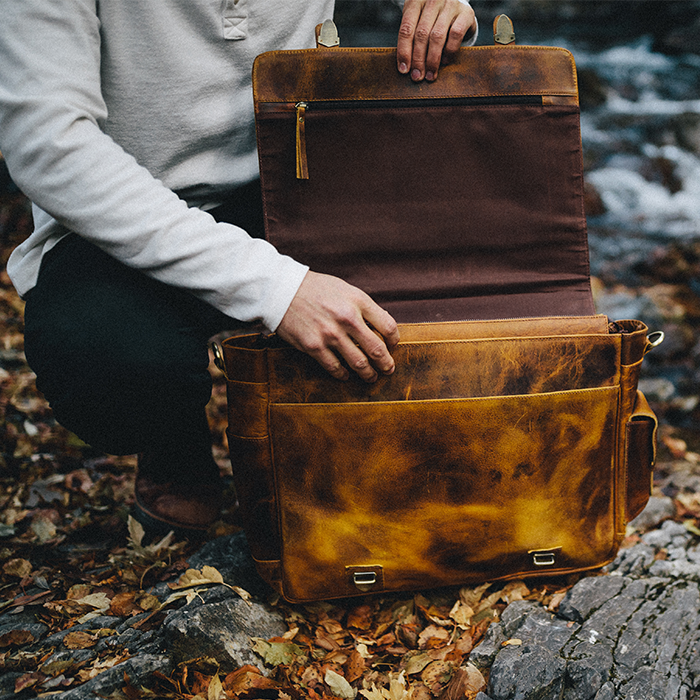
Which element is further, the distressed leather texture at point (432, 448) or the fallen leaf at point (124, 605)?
the fallen leaf at point (124, 605)

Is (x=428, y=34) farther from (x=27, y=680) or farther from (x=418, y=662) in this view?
(x=27, y=680)

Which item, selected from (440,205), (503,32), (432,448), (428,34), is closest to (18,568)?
(432,448)

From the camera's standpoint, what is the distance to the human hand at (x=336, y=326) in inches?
46.4

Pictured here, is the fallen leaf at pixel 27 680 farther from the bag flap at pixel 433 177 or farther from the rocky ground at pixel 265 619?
the bag flap at pixel 433 177

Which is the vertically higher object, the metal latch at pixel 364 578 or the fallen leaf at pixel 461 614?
the metal latch at pixel 364 578

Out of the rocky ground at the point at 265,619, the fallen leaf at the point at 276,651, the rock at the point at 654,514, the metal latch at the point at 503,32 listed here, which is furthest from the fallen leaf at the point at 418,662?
the metal latch at the point at 503,32

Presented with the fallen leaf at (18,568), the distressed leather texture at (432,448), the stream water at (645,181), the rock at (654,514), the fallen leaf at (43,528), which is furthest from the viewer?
the stream water at (645,181)

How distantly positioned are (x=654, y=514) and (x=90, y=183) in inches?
74.8

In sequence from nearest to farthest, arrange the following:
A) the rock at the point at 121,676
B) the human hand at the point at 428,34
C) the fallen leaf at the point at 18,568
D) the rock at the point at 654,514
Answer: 1. the rock at the point at 121,676
2. the human hand at the point at 428,34
3. the fallen leaf at the point at 18,568
4. the rock at the point at 654,514

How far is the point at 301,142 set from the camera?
54.9 inches

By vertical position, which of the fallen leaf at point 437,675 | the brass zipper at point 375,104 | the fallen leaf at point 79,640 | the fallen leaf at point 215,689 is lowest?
the fallen leaf at point 437,675

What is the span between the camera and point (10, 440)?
228cm

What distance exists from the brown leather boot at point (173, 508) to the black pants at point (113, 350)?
19cm

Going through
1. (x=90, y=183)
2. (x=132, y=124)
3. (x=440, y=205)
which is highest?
(x=132, y=124)
